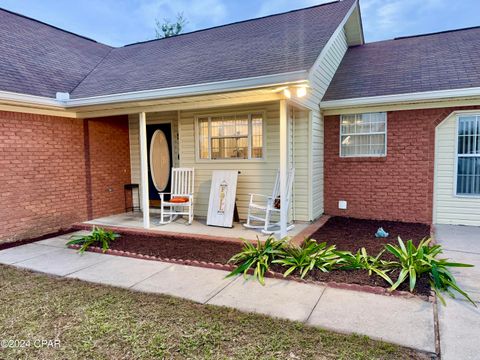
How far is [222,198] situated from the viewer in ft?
21.8

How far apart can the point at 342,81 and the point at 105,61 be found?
21.2 feet

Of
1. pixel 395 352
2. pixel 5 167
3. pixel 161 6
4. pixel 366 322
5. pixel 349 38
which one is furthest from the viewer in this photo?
pixel 161 6

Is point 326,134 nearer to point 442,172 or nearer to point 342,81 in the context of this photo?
point 342,81

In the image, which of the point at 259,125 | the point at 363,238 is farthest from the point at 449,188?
the point at 259,125

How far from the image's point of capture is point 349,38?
30.7ft

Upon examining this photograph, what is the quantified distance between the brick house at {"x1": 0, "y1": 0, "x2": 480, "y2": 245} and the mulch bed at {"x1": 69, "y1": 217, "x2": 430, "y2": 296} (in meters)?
0.55

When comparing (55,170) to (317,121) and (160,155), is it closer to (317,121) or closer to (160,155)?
(160,155)

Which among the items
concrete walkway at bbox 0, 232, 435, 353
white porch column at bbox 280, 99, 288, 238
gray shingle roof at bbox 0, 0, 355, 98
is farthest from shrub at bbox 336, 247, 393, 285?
gray shingle roof at bbox 0, 0, 355, 98

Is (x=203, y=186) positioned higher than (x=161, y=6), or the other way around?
(x=161, y=6)

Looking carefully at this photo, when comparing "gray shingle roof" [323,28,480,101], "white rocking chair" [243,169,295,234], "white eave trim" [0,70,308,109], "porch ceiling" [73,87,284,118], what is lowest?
"white rocking chair" [243,169,295,234]

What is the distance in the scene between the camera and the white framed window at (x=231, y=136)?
6875 mm

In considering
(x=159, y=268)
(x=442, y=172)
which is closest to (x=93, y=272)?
(x=159, y=268)

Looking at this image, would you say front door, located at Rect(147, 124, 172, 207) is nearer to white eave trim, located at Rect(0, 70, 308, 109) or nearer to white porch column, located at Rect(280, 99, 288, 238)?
white eave trim, located at Rect(0, 70, 308, 109)

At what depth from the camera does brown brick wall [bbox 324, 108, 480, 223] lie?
6.52m
